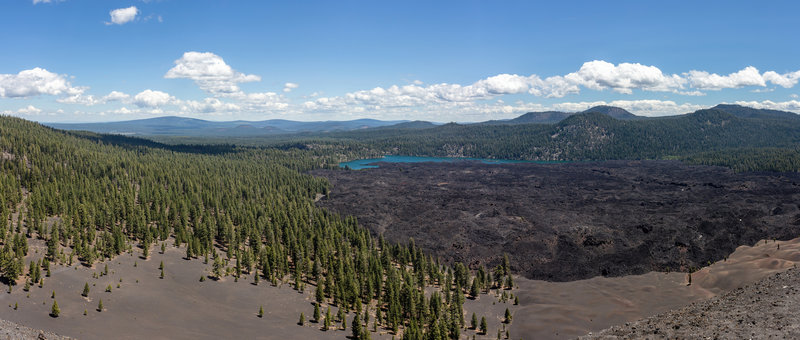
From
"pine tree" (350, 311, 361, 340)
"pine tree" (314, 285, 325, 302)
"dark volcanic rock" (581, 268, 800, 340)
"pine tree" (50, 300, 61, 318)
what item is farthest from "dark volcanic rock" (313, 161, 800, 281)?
"pine tree" (50, 300, 61, 318)

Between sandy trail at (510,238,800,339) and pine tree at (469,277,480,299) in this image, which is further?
pine tree at (469,277,480,299)

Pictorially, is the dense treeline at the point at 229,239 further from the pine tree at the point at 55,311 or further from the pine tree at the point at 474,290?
the pine tree at the point at 55,311

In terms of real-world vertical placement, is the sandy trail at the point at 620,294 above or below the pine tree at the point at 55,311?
below

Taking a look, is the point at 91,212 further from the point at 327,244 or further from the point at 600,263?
the point at 600,263

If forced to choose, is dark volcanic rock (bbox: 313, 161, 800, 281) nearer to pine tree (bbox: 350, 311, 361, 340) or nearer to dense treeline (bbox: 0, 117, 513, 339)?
dense treeline (bbox: 0, 117, 513, 339)

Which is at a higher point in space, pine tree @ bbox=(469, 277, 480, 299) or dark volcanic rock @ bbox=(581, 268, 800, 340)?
dark volcanic rock @ bbox=(581, 268, 800, 340)

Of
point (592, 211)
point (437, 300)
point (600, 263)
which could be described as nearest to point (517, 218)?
point (592, 211)

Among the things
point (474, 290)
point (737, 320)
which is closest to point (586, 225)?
point (474, 290)

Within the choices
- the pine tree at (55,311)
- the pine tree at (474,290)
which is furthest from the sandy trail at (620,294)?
the pine tree at (55,311)
